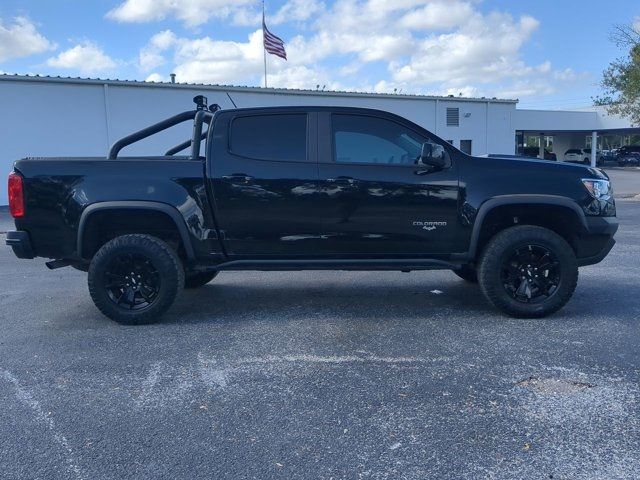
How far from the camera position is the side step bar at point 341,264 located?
552 centimetres

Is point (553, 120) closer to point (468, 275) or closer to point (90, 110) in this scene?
point (90, 110)

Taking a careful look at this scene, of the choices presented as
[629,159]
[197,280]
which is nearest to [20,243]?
[197,280]

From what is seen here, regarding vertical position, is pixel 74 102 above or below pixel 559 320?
above

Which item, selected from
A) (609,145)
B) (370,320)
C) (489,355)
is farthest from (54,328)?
(609,145)

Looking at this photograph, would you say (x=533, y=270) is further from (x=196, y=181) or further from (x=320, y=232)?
(x=196, y=181)

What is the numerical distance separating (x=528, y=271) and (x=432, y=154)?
1.50 m

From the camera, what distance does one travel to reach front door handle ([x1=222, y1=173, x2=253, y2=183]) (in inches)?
212

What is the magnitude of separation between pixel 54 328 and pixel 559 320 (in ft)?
16.0

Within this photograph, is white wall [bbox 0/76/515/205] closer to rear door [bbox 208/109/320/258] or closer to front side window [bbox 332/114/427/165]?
rear door [bbox 208/109/320/258]

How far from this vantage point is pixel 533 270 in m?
5.53

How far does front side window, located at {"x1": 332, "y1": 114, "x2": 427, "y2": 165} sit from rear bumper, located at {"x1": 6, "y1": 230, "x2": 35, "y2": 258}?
3010mm

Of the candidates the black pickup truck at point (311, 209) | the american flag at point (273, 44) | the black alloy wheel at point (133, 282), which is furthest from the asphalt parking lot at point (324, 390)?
the american flag at point (273, 44)

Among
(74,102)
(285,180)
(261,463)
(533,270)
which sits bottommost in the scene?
(261,463)

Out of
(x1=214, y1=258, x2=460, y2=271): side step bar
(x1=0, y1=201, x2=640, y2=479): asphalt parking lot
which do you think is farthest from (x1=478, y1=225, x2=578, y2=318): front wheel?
(x1=214, y1=258, x2=460, y2=271): side step bar
